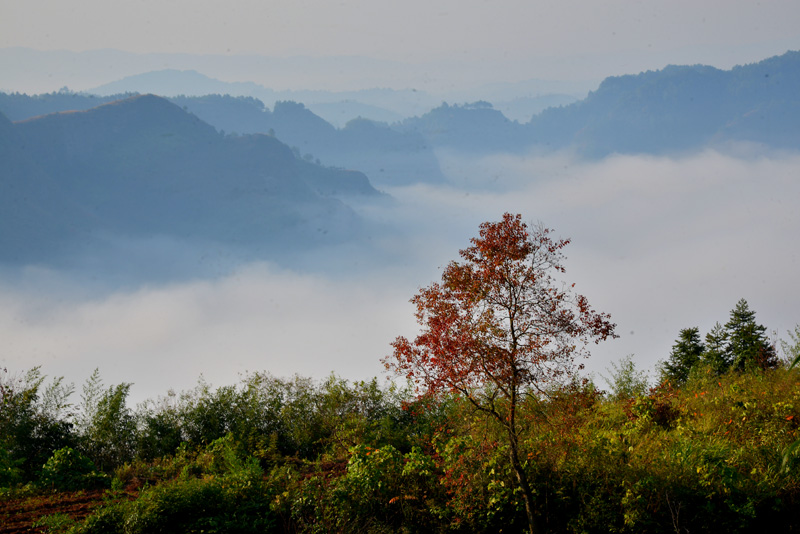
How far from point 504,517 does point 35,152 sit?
6263 inches

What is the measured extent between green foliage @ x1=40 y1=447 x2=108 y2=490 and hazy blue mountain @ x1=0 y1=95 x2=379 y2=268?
134m

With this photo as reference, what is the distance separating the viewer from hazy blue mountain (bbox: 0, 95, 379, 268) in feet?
437

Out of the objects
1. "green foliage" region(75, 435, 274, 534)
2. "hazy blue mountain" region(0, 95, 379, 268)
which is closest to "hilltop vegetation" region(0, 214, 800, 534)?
"green foliage" region(75, 435, 274, 534)

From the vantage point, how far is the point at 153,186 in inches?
6398

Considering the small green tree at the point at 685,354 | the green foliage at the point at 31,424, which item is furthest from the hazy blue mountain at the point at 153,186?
the small green tree at the point at 685,354

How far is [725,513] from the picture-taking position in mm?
7250

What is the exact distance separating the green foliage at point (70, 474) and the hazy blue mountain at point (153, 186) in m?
134

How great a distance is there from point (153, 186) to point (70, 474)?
165525 millimetres

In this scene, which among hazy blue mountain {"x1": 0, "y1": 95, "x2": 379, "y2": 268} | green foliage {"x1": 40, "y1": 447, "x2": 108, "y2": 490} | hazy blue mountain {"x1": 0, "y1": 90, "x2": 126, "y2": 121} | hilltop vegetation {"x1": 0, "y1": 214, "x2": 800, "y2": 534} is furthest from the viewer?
hazy blue mountain {"x1": 0, "y1": 90, "x2": 126, "y2": 121}

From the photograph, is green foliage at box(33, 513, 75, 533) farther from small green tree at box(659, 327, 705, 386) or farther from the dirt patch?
small green tree at box(659, 327, 705, 386)

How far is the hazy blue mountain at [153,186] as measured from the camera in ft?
437

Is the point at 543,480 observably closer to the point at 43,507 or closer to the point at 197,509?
the point at 197,509

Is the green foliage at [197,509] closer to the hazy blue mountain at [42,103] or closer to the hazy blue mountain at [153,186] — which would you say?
the hazy blue mountain at [153,186]

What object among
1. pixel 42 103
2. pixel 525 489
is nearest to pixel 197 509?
pixel 525 489
